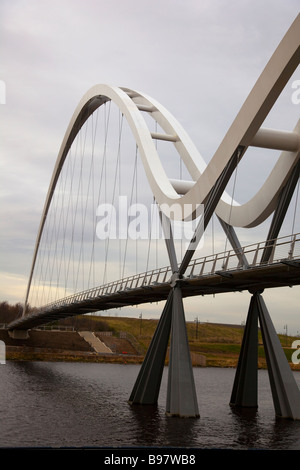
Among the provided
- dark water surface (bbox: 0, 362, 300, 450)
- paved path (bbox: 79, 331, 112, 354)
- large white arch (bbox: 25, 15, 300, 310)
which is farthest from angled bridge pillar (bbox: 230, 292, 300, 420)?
paved path (bbox: 79, 331, 112, 354)

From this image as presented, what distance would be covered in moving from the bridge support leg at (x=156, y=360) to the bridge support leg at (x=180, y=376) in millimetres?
957

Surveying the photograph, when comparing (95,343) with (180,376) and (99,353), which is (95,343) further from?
(180,376)

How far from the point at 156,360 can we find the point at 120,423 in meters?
4.61

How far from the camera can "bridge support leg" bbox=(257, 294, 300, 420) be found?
25.0 m

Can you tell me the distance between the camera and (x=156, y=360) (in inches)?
1098

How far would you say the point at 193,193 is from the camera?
26500mm

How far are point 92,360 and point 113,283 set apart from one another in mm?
36372

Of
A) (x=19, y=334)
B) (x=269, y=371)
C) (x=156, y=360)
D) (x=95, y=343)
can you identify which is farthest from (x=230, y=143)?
(x=95, y=343)

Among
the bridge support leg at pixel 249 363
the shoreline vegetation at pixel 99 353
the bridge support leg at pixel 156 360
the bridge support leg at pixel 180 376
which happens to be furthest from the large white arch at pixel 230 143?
the shoreline vegetation at pixel 99 353

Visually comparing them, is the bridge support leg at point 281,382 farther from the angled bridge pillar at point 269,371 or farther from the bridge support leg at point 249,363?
the bridge support leg at point 249,363
